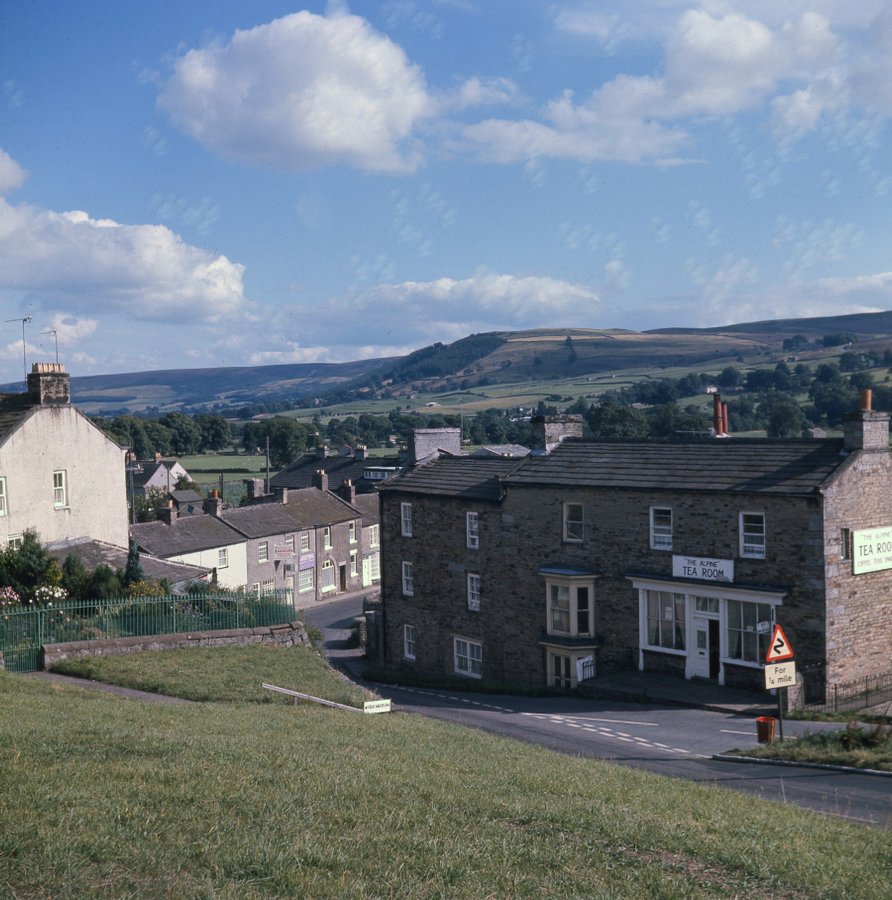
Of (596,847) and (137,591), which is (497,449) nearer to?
(137,591)

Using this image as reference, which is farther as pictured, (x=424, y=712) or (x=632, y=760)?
(x=424, y=712)

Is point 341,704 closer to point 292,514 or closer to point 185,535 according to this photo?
point 185,535

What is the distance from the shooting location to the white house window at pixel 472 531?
4041 cm

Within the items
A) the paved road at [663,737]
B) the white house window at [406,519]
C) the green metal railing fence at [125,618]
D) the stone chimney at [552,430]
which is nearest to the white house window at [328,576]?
the white house window at [406,519]

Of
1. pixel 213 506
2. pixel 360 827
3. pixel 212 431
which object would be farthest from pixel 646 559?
pixel 212 431

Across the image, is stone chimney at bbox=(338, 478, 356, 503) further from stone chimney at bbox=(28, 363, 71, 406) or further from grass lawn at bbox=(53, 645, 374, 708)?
grass lawn at bbox=(53, 645, 374, 708)

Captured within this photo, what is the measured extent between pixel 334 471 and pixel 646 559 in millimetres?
59546

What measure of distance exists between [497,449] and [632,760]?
71897 mm

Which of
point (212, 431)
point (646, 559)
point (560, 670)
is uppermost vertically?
point (212, 431)

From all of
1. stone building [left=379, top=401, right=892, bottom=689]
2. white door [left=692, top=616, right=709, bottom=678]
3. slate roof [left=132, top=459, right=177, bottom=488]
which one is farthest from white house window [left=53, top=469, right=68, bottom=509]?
slate roof [left=132, top=459, right=177, bottom=488]

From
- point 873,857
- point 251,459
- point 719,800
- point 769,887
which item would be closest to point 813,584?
point 719,800

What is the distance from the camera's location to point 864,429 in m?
31.6

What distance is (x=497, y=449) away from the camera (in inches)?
3686

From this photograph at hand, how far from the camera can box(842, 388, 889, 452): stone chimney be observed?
104ft
